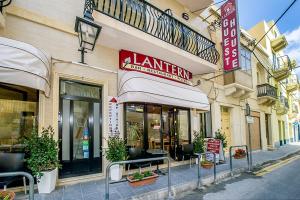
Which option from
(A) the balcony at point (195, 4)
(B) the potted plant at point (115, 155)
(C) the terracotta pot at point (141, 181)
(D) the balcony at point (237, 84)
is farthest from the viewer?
(D) the balcony at point (237, 84)

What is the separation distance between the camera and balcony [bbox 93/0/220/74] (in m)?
6.84

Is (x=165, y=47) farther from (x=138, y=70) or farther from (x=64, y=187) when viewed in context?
(x=64, y=187)

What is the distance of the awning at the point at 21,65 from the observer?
4480 millimetres

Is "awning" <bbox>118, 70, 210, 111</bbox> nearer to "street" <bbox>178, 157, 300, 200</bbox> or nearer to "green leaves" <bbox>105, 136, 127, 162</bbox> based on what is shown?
"green leaves" <bbox>105, 136, 127, 162</bbox>

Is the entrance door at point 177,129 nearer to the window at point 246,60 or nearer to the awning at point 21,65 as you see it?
the awning at point 21,65

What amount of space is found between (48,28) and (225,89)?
10.6 metres

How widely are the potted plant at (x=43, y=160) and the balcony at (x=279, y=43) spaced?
80.3 ft

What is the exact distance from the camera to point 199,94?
9641 millimetres

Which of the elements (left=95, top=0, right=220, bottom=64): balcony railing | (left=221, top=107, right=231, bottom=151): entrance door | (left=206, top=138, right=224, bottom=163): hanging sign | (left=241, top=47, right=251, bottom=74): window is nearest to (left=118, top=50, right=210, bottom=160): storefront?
(left=206, top=138, right=224, bottom=163): hanging sign

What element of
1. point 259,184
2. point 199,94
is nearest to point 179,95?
point 199,94

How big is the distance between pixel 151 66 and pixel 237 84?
22.6 ft

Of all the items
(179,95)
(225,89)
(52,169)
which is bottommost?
(52,169)

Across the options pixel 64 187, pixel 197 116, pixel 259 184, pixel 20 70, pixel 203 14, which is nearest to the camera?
pixel 20 70

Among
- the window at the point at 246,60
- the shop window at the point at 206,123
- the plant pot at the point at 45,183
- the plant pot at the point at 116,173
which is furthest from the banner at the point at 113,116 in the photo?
the window at the point at 246,60
